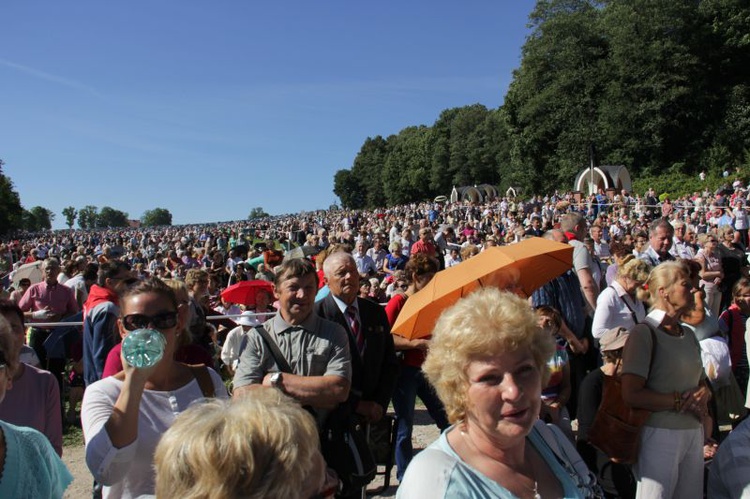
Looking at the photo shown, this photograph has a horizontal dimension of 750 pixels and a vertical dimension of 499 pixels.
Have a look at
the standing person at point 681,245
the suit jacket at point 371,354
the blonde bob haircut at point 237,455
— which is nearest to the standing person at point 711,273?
the standing person at point 681,245

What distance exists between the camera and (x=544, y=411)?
3756 millimetres

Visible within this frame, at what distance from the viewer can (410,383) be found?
4820mm

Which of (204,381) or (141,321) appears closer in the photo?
(141,321)

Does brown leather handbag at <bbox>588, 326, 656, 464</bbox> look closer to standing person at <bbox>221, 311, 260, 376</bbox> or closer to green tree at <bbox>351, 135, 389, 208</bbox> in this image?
standing person at <bbox>221, 311, 260, 376</bbox>

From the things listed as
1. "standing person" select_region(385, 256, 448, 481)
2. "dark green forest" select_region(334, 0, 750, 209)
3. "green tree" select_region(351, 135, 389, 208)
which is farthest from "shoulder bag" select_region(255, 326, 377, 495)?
"green tree" select_region(351, 135, 389, 208)

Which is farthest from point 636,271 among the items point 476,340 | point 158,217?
point 158,217

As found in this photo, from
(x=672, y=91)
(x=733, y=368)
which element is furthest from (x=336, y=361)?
(x=672, y=91)

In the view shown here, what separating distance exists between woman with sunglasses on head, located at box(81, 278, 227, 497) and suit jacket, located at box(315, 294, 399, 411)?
4.43 feet

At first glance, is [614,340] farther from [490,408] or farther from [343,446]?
[490,408]

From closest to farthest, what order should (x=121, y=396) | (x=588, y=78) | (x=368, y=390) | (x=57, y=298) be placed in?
(x=121, y=396) < (x=368, y=390) < (x=57, y=298) < (x=588, y=78)

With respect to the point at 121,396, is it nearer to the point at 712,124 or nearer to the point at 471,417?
the point at 471,417

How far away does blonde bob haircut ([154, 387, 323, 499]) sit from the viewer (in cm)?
138

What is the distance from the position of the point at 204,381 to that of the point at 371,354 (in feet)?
5.15

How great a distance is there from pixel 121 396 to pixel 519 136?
6029cm
